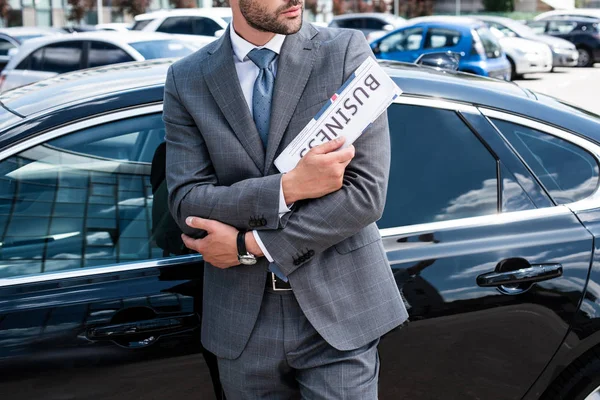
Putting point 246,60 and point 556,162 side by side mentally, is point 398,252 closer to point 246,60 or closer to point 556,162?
point 556,162

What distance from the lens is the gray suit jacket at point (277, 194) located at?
1.86 metres

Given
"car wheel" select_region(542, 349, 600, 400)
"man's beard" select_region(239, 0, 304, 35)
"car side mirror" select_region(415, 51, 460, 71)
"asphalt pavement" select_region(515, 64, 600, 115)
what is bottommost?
"asphalt pavement" select_region(515, 64, 600, 115)

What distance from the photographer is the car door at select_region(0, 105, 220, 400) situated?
2193mm

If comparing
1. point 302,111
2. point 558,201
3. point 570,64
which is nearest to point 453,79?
point 558,201

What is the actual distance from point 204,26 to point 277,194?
15932 mm

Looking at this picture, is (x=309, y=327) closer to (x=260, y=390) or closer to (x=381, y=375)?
(x=260, y=390)

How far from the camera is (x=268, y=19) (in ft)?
6.12

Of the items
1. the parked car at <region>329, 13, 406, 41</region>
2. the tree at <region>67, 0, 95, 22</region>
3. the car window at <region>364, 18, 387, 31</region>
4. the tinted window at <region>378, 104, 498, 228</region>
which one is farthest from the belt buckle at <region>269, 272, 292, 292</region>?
the tree at <region>67, 0, 95, 22</region>

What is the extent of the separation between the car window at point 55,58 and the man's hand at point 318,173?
1004 centimetres

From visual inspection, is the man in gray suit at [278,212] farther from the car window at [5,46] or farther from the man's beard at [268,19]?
the car window at [5,46]

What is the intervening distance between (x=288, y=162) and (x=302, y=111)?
12 centimetres

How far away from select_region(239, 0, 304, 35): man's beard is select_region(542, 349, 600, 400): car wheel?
4.43 feet

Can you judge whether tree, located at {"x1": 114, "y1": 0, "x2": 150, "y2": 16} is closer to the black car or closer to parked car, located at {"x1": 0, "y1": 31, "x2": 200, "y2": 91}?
parked car, located at {"x1": 0, "y1": 31, "x2": 200, "y2": 91}

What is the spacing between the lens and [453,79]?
2.66m
